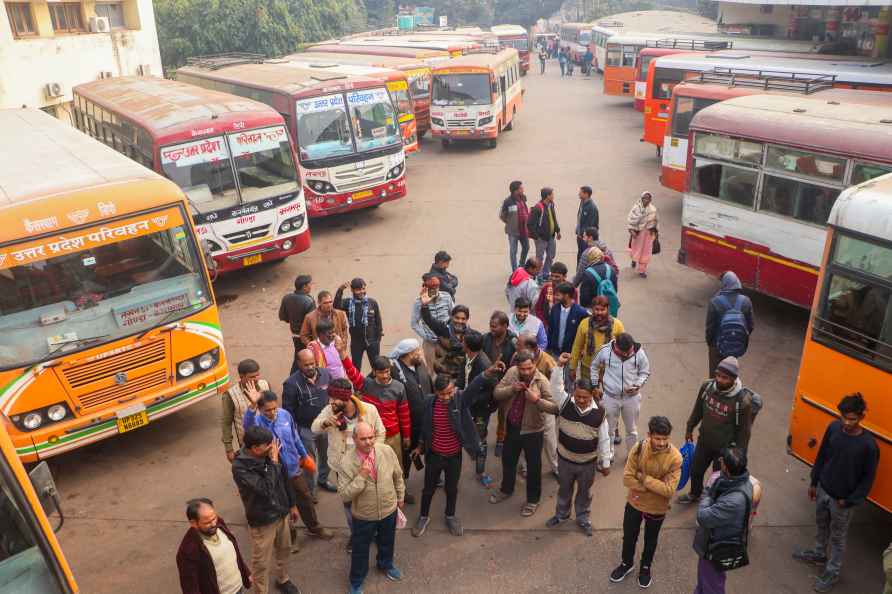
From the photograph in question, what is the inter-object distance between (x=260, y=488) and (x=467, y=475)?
2.53 metres

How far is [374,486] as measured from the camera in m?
4.96

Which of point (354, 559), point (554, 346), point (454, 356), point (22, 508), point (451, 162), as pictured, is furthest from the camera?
point (451, 162)

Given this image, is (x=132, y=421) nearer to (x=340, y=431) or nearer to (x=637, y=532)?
(x=340, y=431)

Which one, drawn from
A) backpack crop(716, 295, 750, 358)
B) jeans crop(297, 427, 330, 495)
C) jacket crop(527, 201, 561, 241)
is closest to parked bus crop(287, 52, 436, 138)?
jacket crop(527, 201, 561, 241)

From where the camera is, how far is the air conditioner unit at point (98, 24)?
2209cm

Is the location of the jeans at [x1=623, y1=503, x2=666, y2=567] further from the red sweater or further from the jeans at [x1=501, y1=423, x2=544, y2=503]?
the red sweater

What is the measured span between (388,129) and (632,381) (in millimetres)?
9118

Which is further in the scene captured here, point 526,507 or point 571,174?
point 571,174

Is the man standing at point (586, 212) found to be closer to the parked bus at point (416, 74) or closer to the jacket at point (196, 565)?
the jacket at point (196, 565)

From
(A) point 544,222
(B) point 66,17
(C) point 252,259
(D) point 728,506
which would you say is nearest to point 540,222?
(A) point 544,222

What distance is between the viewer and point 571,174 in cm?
1794

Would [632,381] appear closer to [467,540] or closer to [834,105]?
[467,540]

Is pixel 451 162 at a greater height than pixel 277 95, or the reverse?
pixel 277 95

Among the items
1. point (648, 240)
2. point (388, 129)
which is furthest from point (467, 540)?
point (388, 129)
